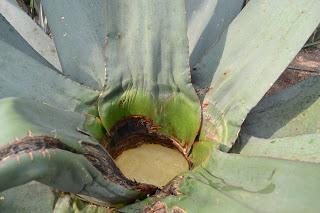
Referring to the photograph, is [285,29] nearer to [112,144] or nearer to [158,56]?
[158,56]

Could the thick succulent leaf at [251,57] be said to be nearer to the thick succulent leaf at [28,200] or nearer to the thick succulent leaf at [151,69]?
the thick succulent leaf at [151,69]

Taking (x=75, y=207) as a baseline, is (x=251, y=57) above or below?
above

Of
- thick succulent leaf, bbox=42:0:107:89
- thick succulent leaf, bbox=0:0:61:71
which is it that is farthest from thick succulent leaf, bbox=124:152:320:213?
thick succulent leaf, bbox=0:0:61:71

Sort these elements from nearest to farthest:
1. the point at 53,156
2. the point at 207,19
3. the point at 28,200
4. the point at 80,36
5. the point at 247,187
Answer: the point at 53,156, the point at 247,187, the point at 28,200, the point at 80,36, the point at 207,19

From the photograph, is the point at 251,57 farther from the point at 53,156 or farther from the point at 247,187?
the point at 53,156

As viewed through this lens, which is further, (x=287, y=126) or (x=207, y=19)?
(x=207, y=19)

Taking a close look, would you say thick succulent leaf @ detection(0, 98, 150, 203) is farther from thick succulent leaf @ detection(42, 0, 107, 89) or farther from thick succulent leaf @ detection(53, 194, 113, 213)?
thick succulent leaf @ detection(42, 0, 107, 89)

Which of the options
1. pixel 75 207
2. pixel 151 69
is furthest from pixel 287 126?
pixel 75 207

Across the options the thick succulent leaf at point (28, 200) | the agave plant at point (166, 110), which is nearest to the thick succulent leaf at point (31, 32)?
the agave plant at point (166, 110)
